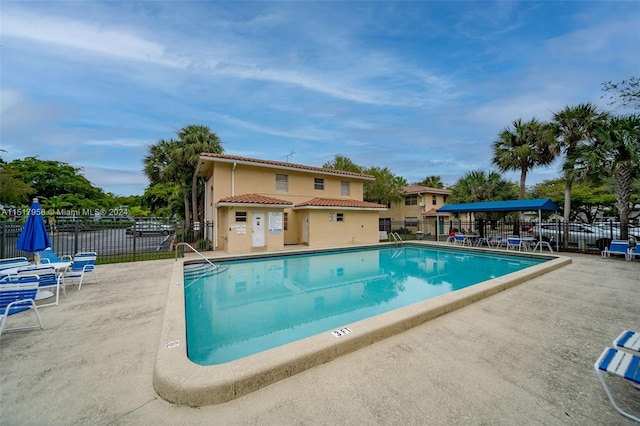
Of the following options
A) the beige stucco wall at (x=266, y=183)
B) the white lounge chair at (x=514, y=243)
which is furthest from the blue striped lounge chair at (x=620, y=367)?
the beige stucco wall at (x=266, y=183)

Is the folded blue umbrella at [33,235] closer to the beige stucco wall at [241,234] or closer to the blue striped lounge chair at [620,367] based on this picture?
the beige stucco wall at [241,234]

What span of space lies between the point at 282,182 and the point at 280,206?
9.89 feet

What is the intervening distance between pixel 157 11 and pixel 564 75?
19.2 metres

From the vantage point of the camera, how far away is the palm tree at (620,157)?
11.7 m

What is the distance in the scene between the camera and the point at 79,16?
8.79 m

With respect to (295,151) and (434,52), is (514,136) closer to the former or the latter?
(434,52)

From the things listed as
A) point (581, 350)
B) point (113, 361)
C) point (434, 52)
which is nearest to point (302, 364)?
point (113, 361)

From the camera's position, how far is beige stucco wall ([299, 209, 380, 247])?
1725 cm

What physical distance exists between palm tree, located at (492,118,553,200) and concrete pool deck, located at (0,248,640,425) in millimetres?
16275

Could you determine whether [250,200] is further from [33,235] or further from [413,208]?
[413,208]

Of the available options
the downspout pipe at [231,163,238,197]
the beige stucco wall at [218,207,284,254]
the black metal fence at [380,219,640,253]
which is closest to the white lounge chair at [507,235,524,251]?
the black metal fence at [380,219,640,253]

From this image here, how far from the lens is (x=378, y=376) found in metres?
2.94

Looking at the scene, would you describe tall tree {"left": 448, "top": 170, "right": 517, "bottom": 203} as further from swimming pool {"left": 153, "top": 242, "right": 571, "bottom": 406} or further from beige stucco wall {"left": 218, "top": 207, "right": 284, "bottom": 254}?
swimming pool {"left": 153, "top": 242, "right": 571, "bottom": 406}

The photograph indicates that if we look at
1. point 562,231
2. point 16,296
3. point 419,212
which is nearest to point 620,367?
point 16,296
